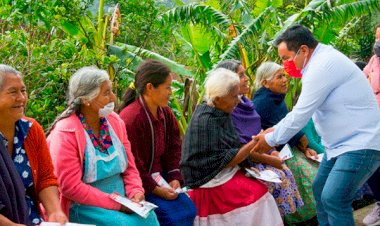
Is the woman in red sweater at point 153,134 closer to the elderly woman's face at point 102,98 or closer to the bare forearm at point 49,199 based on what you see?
the elderly woman's face at point 102,98

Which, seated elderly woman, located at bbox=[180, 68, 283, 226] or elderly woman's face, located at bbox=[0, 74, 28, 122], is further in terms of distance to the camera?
seated elderly woman, located at bbox=[180, 68, 283, 226]

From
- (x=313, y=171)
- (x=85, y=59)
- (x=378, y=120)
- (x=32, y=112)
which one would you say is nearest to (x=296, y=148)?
(x=313, y=171)

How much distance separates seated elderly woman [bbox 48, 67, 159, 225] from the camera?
384 cm

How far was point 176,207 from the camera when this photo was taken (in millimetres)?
4461

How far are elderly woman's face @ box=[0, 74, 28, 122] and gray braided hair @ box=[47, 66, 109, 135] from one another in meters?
0.64

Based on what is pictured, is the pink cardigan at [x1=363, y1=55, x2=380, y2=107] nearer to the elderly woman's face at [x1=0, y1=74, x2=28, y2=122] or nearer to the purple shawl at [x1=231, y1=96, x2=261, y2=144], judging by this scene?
the purple shawl at [x1=231, y1=96, x2=261, y2=144]

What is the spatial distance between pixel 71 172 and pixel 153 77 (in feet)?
3.62

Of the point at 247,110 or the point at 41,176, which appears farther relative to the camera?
the point at 247,110

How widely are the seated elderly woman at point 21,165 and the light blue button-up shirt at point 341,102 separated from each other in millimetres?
1929

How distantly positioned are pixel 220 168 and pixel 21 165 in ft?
5.92

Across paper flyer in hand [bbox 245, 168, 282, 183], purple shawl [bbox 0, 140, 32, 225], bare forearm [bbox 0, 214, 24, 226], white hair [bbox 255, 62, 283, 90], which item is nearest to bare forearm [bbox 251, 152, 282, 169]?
paper flyer in hand [bbox 245, 168, 282, 183]

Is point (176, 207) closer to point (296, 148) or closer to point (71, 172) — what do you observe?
point (71, 172)

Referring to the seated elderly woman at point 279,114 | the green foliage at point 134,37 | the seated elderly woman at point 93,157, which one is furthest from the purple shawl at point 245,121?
the seated elderly woman at point 93,157

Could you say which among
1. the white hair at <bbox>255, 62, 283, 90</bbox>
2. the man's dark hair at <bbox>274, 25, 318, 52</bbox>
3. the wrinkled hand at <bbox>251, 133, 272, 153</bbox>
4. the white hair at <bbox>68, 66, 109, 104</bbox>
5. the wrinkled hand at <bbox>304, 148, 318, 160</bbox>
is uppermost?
the man's dark hair at <bbox>274, 25, 318, 52</bbox>
